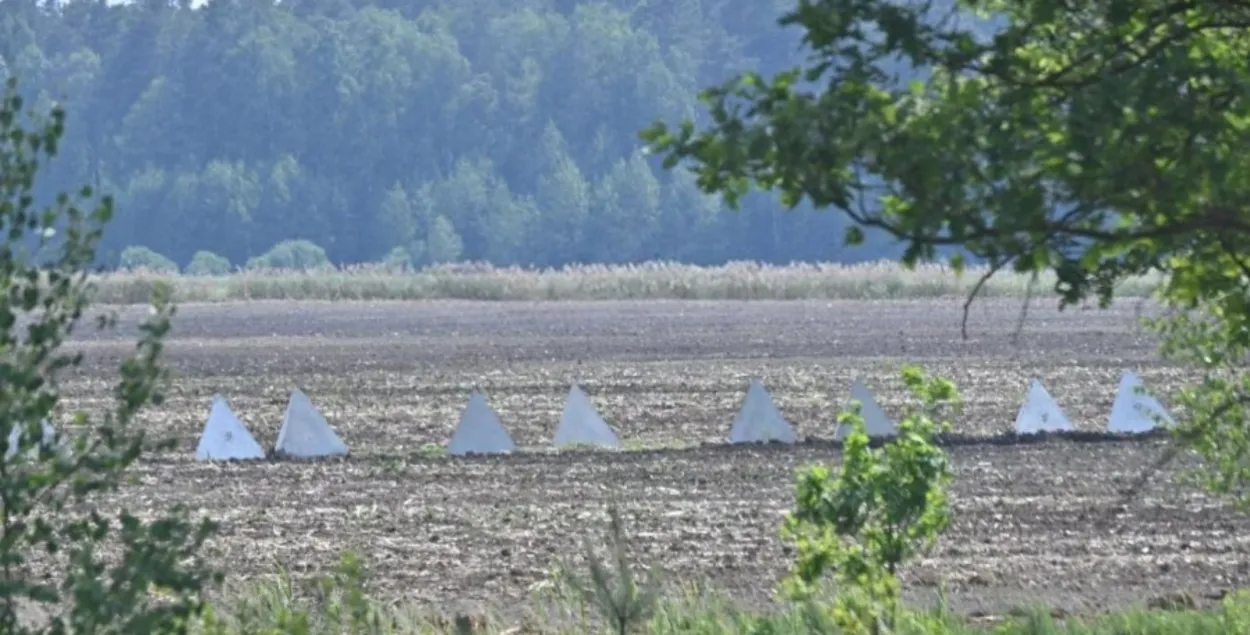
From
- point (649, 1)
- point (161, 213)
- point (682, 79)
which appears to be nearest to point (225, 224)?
point (161, 213)

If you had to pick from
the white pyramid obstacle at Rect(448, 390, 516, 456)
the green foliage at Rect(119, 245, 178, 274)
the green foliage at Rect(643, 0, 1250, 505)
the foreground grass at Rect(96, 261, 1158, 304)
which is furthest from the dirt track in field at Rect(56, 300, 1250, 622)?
the green foliage at Rect(119, 245, 178, 274)

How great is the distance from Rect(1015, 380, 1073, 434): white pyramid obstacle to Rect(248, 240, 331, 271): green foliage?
277 ft

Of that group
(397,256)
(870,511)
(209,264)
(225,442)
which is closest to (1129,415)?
(225,442)

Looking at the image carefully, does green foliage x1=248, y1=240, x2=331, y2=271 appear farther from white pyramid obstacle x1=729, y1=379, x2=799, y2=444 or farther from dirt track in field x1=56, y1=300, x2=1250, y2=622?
white pyramid obstacle x1=729, y1=379, x2=799, y2=444

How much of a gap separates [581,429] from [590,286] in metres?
46.1

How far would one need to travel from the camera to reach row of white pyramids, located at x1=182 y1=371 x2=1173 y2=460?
1980cm

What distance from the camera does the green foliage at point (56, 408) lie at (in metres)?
5.07

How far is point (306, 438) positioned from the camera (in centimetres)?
2005

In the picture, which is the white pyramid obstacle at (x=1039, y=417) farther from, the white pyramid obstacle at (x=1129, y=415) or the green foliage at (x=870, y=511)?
the green foliage at (x=870, y=511)

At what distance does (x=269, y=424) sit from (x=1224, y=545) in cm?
1182

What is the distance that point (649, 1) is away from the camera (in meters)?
142

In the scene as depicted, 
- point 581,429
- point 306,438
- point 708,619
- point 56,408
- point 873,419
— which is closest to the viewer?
point 56,408

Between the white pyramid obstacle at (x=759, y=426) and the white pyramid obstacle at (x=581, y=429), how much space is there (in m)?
1.12

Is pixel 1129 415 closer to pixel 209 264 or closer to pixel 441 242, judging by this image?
pixel 209 264
